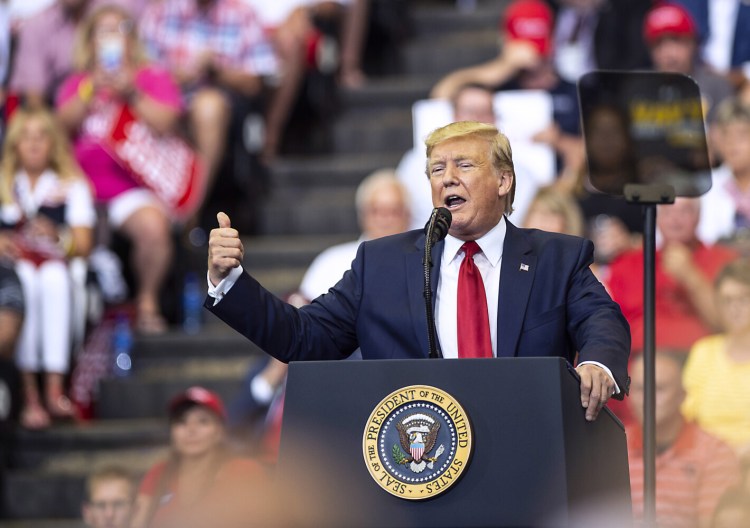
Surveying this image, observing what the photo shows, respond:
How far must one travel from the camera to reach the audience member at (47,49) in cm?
805

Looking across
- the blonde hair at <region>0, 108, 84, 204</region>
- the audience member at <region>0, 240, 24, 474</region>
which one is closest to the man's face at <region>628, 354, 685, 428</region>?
the audience member at <region>0, 240, 24, 474</region>

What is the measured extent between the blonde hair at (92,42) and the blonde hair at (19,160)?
59cm

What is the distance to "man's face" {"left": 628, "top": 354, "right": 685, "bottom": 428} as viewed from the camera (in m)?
5.32

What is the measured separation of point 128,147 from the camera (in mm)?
7383

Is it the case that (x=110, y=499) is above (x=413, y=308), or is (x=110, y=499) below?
below

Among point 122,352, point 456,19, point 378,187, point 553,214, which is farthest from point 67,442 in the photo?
point 456,19

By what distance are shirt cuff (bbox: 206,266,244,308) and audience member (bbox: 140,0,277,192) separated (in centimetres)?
469

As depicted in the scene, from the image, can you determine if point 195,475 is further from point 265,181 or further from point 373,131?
point 373,131

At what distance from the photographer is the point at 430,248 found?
119 inches

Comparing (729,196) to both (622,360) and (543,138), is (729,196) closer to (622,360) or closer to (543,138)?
(543,138)

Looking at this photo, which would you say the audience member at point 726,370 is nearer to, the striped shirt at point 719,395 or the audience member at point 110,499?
the striped shirt at point 719,395

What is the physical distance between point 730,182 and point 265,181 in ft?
8.57

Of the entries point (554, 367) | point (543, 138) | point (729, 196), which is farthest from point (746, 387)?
point (554, 367)

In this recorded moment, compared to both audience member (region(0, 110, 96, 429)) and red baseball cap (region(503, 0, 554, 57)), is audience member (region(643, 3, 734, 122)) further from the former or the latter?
audience member (region(0, 110, 96, 429))
